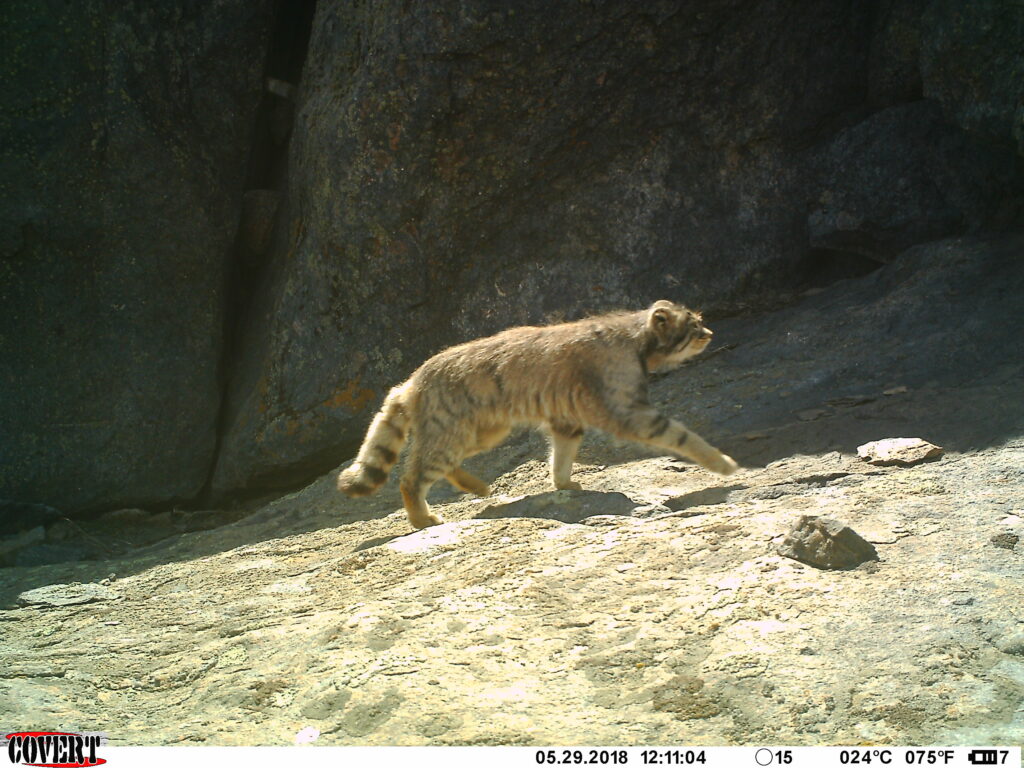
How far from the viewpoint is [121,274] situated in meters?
9.52

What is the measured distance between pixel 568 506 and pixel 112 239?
5.90 m

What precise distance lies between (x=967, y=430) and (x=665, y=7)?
4868 millimetres

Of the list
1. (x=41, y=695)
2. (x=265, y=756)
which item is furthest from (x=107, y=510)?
(x=265, y=756)

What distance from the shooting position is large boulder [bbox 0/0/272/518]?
9172mm

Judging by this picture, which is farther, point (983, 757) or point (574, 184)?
point (574, 184)

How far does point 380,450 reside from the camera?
6.90m

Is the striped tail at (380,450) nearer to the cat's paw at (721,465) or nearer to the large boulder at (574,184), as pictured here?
the cat's paw at (721,465)

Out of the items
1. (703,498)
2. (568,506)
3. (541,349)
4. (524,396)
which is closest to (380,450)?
(524,396)

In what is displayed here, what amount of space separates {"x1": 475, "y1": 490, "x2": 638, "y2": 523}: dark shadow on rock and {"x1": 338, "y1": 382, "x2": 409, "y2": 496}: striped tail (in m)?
0.89

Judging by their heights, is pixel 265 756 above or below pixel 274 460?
above

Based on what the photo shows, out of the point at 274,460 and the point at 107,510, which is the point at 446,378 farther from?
the point at 107,510

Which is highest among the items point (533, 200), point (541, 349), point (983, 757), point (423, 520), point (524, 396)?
point (533, 200)

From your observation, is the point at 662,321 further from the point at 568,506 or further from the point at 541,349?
the point at 568,506

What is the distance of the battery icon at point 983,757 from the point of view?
286 centimetres
